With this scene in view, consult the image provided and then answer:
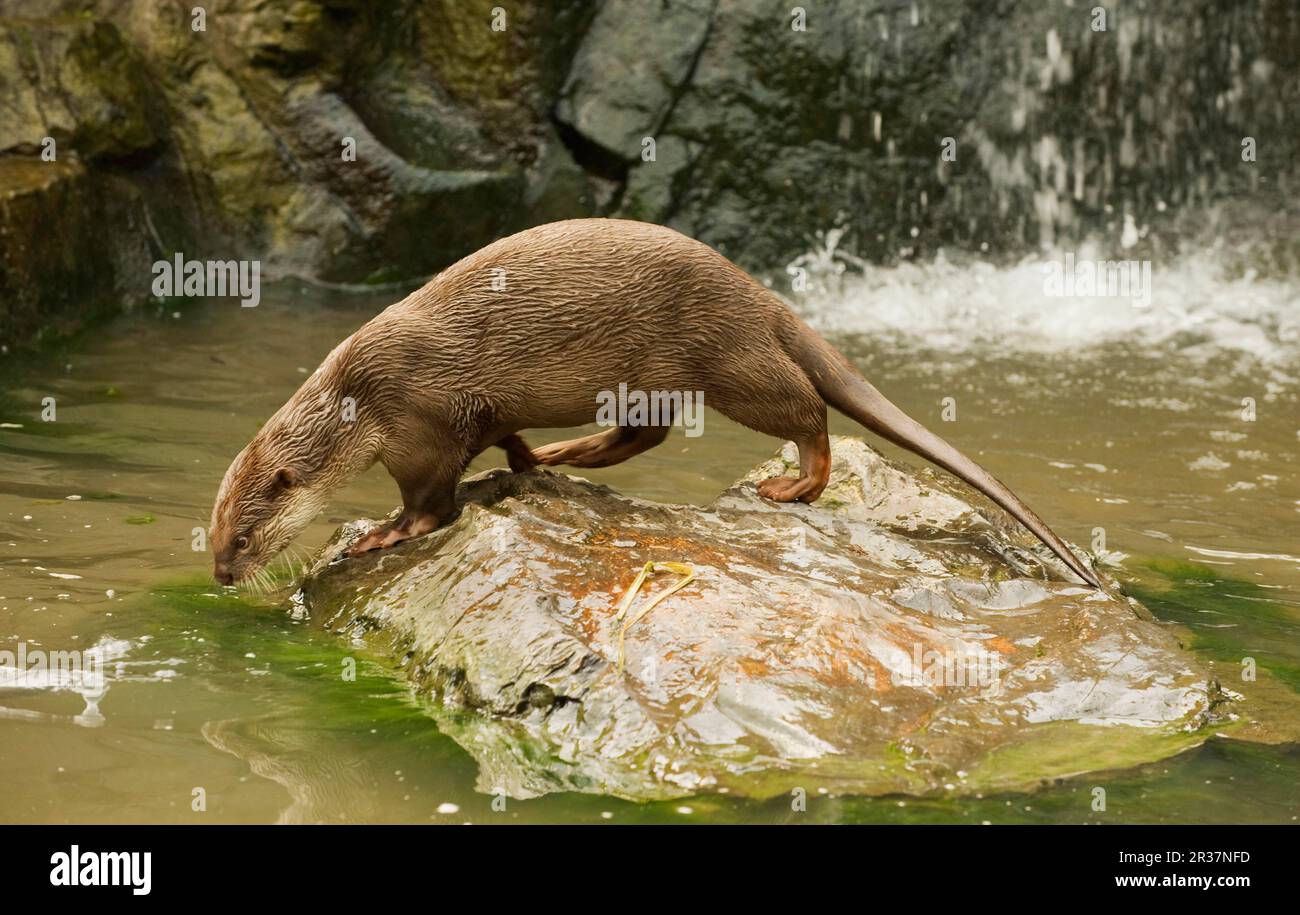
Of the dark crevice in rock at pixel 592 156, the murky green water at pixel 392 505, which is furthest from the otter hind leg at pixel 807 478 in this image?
the dark crevice in rock at pixel 592 156

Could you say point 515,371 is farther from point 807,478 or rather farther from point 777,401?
point 807,478

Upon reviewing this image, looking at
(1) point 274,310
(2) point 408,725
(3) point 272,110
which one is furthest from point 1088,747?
(3) point 272,110

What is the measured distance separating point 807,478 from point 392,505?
4.95ft

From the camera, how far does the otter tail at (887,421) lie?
137 inches

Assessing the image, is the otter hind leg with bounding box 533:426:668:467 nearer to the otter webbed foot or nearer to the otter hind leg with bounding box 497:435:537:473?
the otter hind leg with bounding box 497:435:537:473

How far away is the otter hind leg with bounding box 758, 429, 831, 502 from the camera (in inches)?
143

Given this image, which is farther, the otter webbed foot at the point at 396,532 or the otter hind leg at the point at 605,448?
the otter hind leg at the point at 605,448

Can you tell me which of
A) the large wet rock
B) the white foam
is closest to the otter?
the large wet rock

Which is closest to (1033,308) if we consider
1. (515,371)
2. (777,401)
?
(777,401)

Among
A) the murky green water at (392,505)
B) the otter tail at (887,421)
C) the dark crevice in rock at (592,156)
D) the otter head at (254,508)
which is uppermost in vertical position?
the dark crevice in rock at (592,156)

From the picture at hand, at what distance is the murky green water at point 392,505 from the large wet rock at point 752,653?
0.30ft

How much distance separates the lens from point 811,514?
3682 millimetres

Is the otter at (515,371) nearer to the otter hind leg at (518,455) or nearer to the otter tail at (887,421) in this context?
the otter tail at (887,421)

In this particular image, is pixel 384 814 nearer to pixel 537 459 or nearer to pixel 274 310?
pixel 537 459
